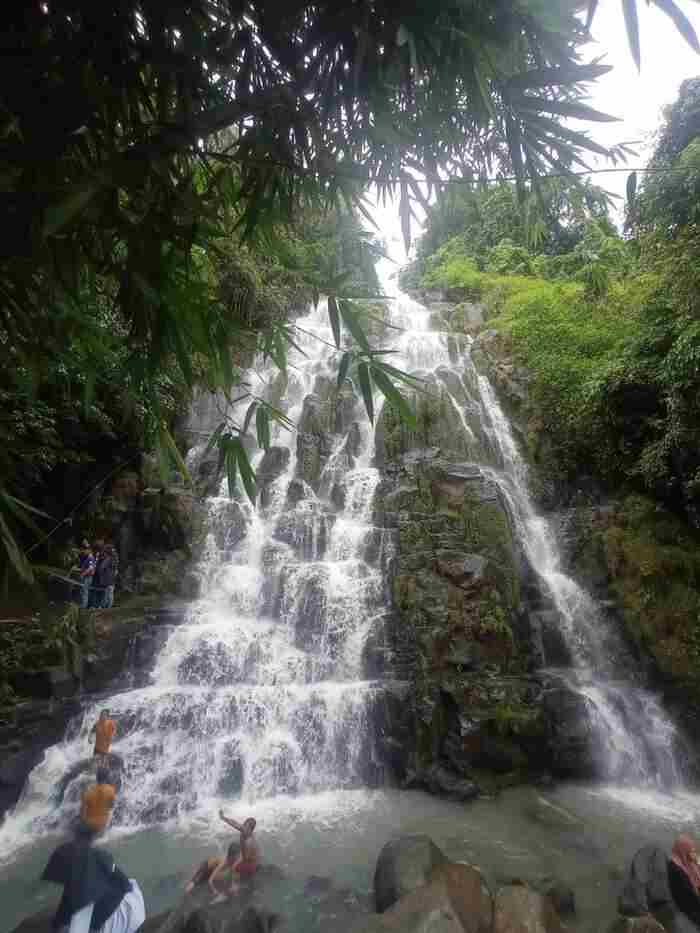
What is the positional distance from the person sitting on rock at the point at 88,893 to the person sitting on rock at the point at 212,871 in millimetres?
2312

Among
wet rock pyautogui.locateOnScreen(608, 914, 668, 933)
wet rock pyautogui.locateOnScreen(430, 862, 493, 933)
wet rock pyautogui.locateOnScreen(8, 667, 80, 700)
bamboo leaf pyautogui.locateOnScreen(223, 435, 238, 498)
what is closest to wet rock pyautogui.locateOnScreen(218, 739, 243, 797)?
wet rock pyautogui.locateOnScreen(8, 667, 80, 700)

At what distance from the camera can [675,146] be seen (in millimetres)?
9102

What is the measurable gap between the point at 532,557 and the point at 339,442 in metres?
5.54

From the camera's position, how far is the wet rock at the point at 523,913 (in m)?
3.78

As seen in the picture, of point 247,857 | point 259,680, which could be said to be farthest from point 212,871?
point 259,680

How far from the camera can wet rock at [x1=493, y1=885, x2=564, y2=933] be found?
378cm

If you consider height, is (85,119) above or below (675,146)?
below

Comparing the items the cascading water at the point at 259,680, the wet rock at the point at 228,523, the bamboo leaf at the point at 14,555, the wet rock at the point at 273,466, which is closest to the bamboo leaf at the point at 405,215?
the bamboo leaf at the point at 14,555

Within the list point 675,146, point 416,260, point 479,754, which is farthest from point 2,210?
point 416,260

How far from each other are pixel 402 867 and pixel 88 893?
2965 millimetres

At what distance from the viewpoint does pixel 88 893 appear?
244 centimetres

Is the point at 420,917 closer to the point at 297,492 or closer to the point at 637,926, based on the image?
the point at 637,926

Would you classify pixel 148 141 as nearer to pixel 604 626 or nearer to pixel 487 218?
pixel 604 626

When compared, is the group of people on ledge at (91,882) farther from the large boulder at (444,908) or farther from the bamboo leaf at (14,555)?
the large boulder at (444,908)
